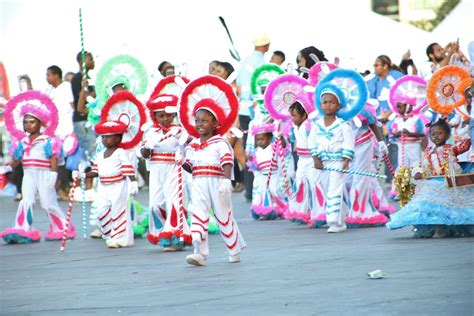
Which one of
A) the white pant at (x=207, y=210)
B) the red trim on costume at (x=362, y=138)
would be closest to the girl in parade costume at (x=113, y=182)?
the white pant at (x=207, y=210)

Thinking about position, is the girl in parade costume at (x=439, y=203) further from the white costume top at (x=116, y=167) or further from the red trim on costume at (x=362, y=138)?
the white costume top at (x=116, y=167)

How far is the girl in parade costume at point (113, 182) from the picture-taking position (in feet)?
45.8

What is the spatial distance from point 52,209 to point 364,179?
12.4ft

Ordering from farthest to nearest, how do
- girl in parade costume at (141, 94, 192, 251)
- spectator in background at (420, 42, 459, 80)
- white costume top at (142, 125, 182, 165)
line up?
spectator in background at (420, 42, 459, 80) → white costume top at (142, 125, 182, 165) → girl in parade costume at (141, 94, 192, 251)

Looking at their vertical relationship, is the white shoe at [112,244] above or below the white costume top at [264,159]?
below

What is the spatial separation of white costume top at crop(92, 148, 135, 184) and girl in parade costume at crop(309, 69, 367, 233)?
2.24 meters

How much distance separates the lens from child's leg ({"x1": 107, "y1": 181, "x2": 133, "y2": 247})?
13891mm

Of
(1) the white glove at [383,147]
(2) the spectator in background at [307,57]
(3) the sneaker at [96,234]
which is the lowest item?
(3) the sneaker at [96,234]

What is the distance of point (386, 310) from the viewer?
8.23 m

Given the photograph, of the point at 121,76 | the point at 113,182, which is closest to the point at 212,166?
the point at 113,182

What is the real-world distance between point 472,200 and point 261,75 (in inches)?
225

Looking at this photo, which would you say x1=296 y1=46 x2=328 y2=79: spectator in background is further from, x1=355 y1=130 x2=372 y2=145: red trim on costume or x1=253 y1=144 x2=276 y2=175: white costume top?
x1=253 y1=144 x2=276 y2=175: white costume top

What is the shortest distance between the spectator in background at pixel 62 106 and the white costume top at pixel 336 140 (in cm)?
643

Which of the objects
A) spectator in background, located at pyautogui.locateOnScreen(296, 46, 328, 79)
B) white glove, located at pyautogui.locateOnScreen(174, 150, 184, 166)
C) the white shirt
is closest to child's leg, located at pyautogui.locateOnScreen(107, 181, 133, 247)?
white glove, located at pyautogui.locateOnScreen(174, 150, 184, 166)
